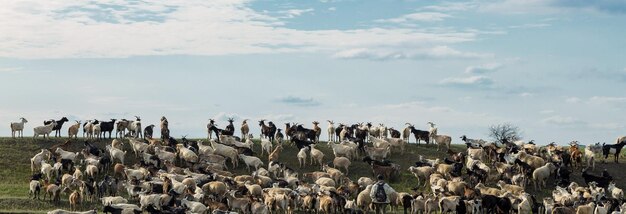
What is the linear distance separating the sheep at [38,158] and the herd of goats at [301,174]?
50 millimetres

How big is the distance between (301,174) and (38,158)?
1304cm

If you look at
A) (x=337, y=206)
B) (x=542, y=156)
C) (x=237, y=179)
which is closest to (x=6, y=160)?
(x=237, y=179)

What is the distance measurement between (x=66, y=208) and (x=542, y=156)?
25.7m

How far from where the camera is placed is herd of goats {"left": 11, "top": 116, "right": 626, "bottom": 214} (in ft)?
105

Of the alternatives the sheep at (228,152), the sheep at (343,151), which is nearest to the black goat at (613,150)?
the sheep at (343,151)

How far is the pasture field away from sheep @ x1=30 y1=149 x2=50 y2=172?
1.26 ft

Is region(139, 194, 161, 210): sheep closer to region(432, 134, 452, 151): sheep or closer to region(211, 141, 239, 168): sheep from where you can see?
region(211, 141, 239, 168): sheep

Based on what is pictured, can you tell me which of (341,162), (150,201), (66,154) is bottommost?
(150,201)

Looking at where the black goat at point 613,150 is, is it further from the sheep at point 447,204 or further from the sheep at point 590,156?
the sheep at point 447,204

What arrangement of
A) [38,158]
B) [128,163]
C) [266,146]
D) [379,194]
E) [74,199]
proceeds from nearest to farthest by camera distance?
[379,194]
[74,199]
[38,158]
[128,163]
[266,146]

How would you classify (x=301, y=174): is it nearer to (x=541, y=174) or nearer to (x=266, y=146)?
(x=266, y=146)

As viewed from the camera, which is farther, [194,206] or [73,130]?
[73,130]

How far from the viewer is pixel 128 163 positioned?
139 ft

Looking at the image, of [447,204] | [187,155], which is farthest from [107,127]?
[447,204]
